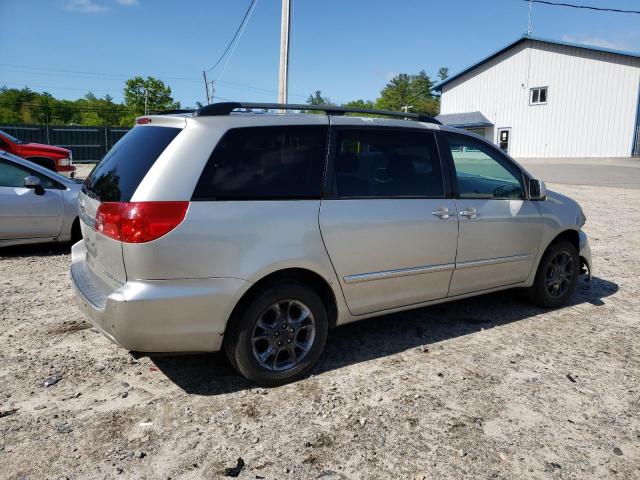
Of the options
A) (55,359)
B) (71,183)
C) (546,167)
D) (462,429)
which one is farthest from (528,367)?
(546,167)

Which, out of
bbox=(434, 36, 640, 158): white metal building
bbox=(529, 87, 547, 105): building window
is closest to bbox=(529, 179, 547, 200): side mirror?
bbox=(434, 36, 640, 158): white metal building

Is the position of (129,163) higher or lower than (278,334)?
higher

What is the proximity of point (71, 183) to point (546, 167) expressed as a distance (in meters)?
27.0

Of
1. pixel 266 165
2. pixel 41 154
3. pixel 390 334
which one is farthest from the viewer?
pixel 41 154

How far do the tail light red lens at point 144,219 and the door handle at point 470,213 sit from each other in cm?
230

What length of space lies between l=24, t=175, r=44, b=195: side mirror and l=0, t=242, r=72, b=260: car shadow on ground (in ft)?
3.07

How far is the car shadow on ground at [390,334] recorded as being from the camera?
12.0ft

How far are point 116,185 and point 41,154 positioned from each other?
11.6m

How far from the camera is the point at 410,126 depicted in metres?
4.16

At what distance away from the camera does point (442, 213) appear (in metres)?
4.09

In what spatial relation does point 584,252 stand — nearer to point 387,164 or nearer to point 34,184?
point 387,164

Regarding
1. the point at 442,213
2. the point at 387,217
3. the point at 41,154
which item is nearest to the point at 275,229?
the point at 387,217

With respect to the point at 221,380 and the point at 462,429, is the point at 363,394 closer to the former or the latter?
the point at 462,429

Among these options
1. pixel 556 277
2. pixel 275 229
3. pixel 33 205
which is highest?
pixel 275 229
